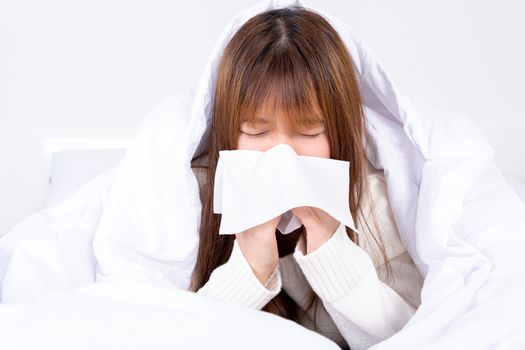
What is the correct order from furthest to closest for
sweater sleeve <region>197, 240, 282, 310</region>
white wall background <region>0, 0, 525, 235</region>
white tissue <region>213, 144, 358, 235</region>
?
1. white wall background <region>0, 0, 525, 235</region>
2. sweater sleeve <region>197, 240, 282, 310</region>
3. white tissue <region>213, 144, 358, 235</region>

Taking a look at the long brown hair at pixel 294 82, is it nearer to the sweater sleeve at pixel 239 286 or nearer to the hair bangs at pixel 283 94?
the hair bangs at pixel 283 94

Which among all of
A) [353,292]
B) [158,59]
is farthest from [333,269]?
[158,59]

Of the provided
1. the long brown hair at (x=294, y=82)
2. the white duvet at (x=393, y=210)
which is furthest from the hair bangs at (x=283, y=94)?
the white duvet at (x=393, y=210)

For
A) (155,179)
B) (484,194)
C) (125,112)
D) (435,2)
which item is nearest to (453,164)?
(484,194)

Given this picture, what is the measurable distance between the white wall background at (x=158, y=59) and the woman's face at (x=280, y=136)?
33.4 inches

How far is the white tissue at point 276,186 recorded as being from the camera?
3.56 ft

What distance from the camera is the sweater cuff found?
1.17 meters

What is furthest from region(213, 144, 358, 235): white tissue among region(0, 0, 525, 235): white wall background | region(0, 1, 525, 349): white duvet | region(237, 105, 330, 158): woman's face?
region(0, 0, 525, 235): white wall background

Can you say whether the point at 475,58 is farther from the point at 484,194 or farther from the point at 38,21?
the point at 38,21

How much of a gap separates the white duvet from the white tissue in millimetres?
152

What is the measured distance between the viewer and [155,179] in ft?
4.22

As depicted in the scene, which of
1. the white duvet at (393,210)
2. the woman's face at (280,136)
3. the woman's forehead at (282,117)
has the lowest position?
the white duvet at (393,210)

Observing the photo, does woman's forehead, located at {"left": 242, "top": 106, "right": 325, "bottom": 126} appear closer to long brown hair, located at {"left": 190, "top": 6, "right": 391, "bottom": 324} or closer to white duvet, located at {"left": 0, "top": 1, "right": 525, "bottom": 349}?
long brown hair, located at {"left": 190, "top": 6, "right": 391, "bottom": 324}

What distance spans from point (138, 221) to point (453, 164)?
18.7 inches
